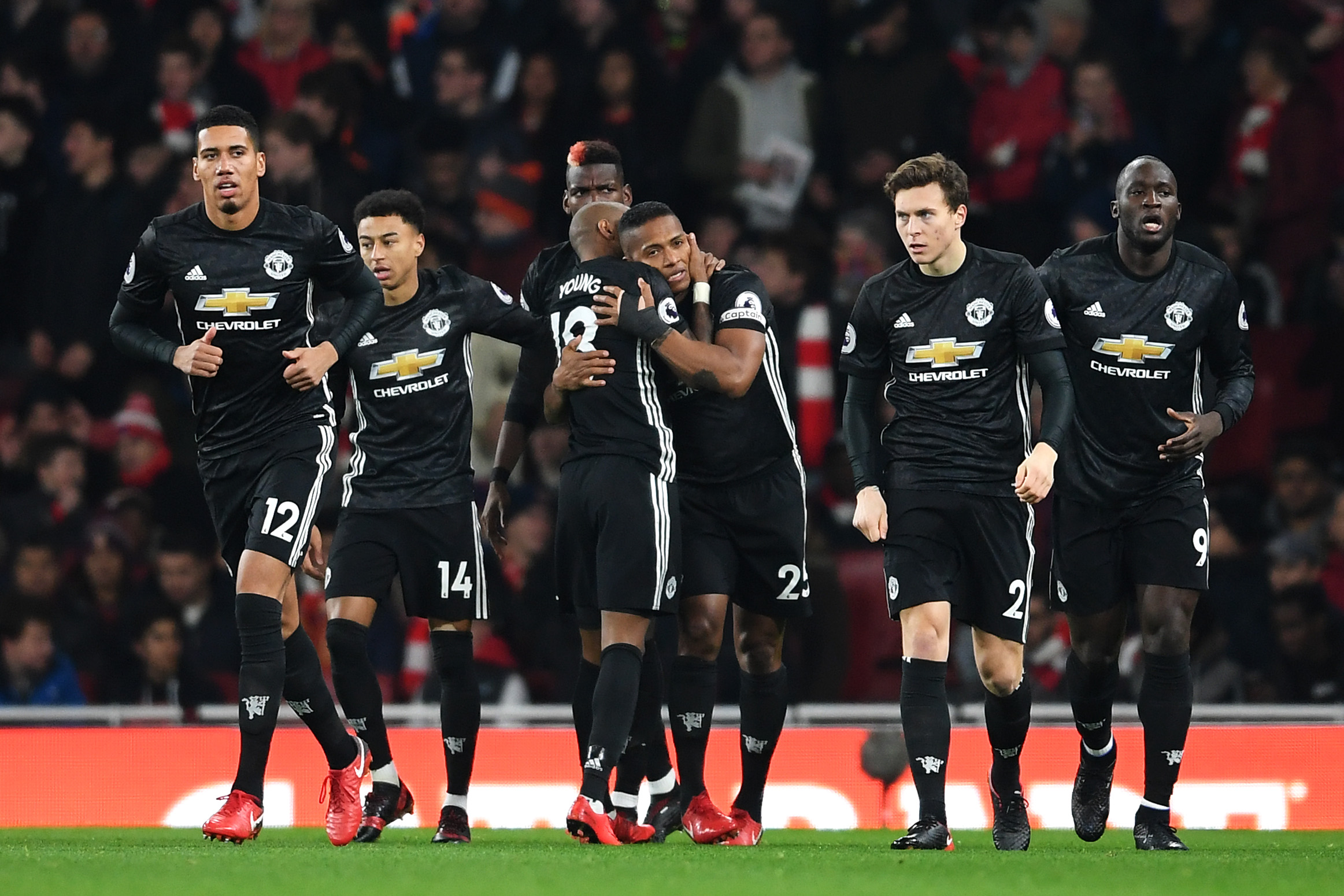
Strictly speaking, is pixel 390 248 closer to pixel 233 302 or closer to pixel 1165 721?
pixel 233 302

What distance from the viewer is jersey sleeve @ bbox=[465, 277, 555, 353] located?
291 inches

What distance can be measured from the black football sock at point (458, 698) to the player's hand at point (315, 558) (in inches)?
20.9

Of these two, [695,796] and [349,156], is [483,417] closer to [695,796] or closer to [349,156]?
[349,156]

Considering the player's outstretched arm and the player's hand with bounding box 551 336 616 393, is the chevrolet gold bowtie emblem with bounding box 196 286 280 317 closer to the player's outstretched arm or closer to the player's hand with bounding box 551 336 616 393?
the player's hand with bounding box 551 336 616 393

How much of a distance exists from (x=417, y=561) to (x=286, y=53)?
6493mm

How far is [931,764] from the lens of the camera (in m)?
6.39

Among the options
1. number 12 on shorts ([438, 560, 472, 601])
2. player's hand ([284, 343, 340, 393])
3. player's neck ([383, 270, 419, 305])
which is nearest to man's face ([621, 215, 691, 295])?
player's neck ([383, 270, 419, 305])

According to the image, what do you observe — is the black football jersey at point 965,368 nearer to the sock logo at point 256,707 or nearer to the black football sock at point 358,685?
the black football sock at point 358,685

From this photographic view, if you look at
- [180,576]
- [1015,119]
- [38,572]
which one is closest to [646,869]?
[180,576]

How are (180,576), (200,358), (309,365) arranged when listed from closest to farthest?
(200,358)
(309,365)
(180,576)

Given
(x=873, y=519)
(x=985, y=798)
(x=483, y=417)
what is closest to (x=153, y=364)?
(x=483, y=417)

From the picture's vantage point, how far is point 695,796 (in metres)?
6.95

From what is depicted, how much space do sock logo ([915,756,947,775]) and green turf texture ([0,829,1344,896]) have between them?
0.28 metres

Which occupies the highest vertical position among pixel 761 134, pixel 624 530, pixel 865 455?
pixel 761 134
